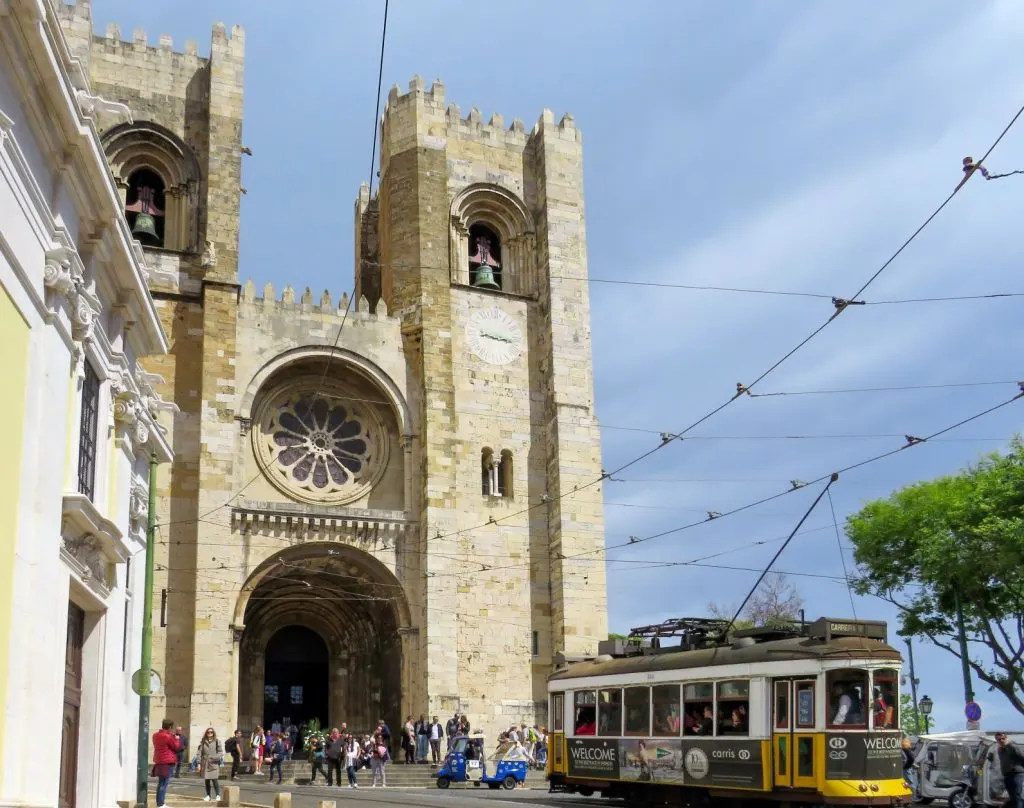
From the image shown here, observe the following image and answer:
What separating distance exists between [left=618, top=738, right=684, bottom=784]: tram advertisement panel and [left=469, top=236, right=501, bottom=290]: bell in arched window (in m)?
17.2

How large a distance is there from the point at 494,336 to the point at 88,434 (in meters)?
20.7

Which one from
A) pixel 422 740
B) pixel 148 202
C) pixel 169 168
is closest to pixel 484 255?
pixel 169 168

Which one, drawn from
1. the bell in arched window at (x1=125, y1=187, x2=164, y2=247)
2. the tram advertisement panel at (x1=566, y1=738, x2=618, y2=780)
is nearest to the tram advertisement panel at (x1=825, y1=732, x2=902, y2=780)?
the tram advertisement panel at (x1=566, y1=738, x2=618, y2=780)

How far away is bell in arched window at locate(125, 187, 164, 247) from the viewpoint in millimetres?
30641

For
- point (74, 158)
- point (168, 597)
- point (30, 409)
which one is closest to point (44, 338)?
point (30, 409)

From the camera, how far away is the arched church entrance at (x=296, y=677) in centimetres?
3403

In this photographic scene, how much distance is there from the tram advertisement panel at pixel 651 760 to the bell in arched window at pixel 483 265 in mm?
17239

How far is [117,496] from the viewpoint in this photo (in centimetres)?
1420

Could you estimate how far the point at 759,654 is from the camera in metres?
15.9

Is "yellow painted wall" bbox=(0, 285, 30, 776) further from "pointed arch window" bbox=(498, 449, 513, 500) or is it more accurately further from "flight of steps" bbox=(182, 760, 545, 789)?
"pointed arch window" bbox=(498, 449, 513, 500)

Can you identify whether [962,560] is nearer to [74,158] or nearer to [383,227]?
[383,227]

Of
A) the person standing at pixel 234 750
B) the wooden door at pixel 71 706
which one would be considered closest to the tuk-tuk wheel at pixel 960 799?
the wooden door at pixel 71 706

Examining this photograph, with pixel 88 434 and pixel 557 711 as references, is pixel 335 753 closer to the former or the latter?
pixel 557 711

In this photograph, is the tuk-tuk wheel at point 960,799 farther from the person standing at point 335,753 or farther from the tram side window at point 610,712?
the person standing at point 335,753
